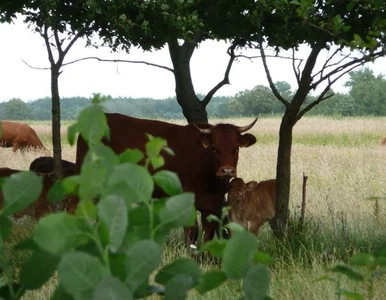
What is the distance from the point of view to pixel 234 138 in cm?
766

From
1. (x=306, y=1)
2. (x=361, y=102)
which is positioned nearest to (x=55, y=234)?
(x=306, y=1)

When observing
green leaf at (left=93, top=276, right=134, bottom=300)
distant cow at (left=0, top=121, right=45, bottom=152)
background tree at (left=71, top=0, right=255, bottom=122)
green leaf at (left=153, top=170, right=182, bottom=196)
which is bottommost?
distant cow at (left=0, top=121, right=45, bottom=152)

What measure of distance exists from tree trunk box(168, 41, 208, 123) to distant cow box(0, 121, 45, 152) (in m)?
12.7

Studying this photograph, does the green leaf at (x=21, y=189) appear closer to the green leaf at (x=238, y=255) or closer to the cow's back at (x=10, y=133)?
the green leaf at (x=238, y=255)

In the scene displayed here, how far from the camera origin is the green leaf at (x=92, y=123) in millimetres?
1430

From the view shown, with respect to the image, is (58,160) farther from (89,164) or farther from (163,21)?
(89,164)

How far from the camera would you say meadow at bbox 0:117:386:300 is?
5.14 meters

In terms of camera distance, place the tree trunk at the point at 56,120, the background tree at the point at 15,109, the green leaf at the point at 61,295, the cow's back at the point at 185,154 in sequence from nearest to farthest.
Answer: the green leaf at the point at 61,295
the cow's back at the point at 185,154
the tree trunk at the point at 56,120
the background tree at the point at 15,109

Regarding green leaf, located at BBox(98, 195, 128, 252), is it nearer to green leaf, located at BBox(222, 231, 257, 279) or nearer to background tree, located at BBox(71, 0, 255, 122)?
green leaf, located at BBox(222, 231, 257, 279)

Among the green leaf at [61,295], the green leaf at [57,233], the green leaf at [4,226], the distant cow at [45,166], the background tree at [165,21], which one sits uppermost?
the background tree at [165,21]

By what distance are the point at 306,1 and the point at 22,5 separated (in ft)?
14.1

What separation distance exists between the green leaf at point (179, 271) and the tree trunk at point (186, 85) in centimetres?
892

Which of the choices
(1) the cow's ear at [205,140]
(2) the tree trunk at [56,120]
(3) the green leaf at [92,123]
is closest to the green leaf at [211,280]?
(3) the green leaf at [92,123]

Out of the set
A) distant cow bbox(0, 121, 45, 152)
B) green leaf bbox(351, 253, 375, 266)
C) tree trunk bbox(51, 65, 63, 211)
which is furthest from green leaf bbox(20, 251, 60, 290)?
distant cow bbox(0, 121, 45, 152)
